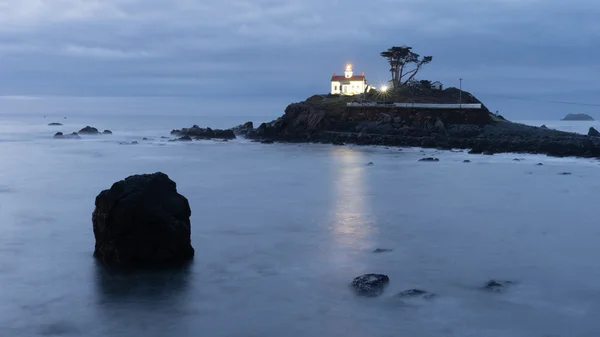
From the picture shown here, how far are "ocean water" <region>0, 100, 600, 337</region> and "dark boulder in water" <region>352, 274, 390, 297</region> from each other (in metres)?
0.24

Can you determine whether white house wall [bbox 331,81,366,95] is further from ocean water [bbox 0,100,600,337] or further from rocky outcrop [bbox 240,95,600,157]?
ocean water [bbox 0,100,600,337]

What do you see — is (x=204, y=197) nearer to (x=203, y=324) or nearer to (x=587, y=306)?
(x=203, y=324)

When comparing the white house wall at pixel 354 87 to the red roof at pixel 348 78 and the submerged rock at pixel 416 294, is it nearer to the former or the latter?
the red roof at pixel 348 78

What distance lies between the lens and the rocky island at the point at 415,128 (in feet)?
178

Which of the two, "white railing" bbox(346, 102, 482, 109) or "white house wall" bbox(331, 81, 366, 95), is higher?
"white house wall" bbox(331, 81, 366, 95)

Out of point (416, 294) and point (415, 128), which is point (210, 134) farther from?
point (416, 294)

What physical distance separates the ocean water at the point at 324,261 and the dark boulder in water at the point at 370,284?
9.3 inches

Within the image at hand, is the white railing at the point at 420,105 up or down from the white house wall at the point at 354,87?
down

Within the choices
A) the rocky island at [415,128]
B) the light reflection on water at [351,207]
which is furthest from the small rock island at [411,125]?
the light reflection on water at [351,207]

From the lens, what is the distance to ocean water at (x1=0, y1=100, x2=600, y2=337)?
1150 cm

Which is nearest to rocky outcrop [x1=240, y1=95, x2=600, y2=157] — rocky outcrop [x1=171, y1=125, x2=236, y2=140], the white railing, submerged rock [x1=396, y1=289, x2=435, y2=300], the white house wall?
the white railing

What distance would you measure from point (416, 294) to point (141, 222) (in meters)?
6.75

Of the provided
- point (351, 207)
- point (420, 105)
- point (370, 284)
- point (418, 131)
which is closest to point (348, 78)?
point (420, 105)

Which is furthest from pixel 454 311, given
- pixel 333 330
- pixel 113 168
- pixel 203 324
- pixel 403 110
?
pixel 403 110
